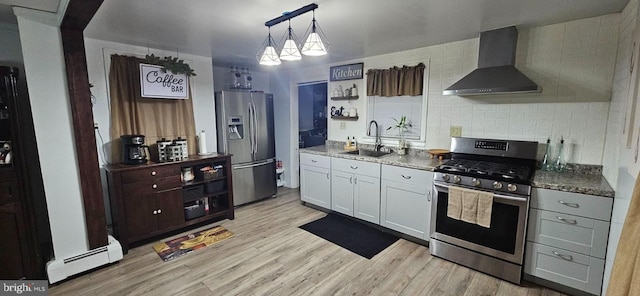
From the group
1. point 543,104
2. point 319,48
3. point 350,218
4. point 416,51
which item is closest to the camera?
point 319,48

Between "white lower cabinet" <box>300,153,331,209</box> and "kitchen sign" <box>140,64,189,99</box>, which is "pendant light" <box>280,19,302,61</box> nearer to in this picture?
"white lower cabinet" <box>300,153,331,209</box>

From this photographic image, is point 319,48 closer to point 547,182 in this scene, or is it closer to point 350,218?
point 547,182

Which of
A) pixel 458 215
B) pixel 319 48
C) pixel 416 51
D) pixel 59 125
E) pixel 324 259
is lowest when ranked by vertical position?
pixel 324 259

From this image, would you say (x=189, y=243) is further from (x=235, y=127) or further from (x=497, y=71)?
(x=497, y=71)

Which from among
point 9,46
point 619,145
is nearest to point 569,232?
point 619,145

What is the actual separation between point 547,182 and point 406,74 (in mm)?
1899

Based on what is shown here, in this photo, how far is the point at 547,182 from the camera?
2156 millimetres

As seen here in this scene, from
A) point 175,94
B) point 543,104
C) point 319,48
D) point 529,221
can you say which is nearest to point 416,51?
point 543,104

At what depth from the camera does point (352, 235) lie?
3.21m

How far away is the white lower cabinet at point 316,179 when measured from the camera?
12.4 ft

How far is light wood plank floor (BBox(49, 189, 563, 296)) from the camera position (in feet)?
7.29

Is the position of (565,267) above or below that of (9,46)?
below

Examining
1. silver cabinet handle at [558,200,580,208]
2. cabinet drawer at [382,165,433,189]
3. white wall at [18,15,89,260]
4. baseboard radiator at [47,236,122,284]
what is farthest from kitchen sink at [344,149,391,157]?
white wall at [18,15,89,260]

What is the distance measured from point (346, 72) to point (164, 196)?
288cm
